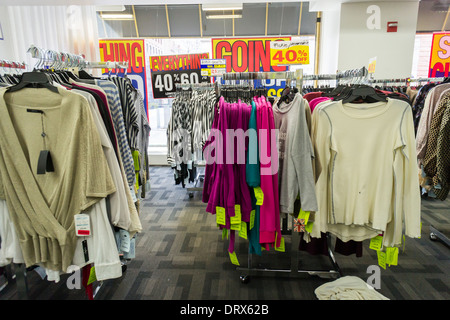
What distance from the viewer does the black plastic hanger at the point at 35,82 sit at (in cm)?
121

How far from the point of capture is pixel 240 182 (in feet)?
5.62

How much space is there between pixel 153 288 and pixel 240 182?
1.17 metres

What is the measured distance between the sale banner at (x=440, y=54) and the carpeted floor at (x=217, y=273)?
9.35ft

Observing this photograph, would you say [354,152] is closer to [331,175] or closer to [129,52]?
[331,175]

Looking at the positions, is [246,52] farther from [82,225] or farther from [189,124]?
[82,225]

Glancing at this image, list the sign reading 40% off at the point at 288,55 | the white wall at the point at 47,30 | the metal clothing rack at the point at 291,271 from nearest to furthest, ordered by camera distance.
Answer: the metal clothing rack at the point at 291,271
the white wall at the point at 47,30
the sign reading 40% off at the point at 288,55

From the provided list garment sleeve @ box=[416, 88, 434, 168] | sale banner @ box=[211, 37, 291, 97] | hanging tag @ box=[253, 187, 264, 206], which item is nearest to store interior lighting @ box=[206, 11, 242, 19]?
Answer: sale banner @ box=[211, 37, 291, 97]

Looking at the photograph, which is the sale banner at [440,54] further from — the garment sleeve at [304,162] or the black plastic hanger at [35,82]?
the black plastic hanger at [35,82]

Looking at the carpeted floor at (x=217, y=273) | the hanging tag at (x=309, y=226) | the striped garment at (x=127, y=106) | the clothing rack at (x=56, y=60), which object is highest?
the clothing rack at (x=56, y=60)

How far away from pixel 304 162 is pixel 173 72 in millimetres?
4000

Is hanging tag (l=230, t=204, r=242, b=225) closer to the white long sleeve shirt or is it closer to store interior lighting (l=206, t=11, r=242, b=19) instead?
the white long sleeve shirt

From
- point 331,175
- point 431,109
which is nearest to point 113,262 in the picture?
→ point 331,175

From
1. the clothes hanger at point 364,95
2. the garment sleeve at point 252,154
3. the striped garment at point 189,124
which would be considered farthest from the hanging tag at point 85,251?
the striped garment at point 189,124
